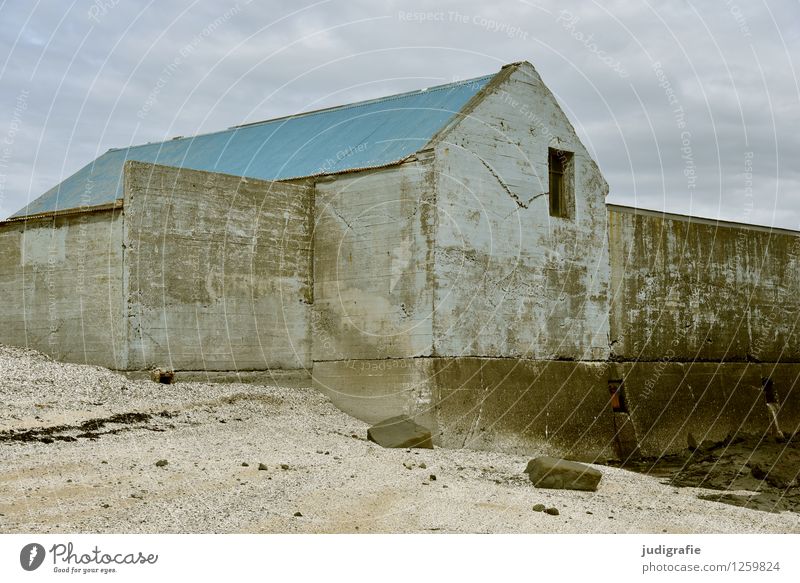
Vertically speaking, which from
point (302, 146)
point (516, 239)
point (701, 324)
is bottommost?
point (701, 324)

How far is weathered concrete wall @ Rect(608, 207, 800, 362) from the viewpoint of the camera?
15.4 meters

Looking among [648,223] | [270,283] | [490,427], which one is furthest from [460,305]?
[648,223]

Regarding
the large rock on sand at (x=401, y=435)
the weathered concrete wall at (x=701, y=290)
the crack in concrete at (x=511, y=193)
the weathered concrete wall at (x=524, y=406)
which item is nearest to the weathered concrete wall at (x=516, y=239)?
the crack in concrete at (x=511, y=193)

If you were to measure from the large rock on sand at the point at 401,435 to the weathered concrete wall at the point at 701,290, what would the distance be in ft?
14.1

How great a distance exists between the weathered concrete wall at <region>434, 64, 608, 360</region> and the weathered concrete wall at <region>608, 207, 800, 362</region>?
0.72 m

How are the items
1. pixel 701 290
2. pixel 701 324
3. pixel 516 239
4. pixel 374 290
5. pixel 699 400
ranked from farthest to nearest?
pixel 701 290
pixel 701 324
pixel 699 400
pixel 516 239
pixel 374 290

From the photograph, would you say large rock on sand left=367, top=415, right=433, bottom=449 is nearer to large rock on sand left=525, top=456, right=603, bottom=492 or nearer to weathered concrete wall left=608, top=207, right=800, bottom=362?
large rock on sand left=525, top=456, right=603, bottom=492

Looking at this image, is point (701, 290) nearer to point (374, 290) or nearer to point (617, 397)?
point (617, 397)

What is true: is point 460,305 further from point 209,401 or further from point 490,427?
point 209,401

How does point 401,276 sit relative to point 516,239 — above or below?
below

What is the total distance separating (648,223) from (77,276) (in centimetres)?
853

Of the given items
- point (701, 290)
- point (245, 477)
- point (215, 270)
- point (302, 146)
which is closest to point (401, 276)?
point (215, 270)

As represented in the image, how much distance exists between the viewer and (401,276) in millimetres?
12656

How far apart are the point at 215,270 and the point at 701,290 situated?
8296mm
